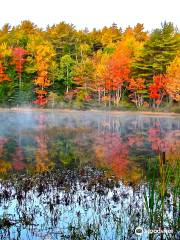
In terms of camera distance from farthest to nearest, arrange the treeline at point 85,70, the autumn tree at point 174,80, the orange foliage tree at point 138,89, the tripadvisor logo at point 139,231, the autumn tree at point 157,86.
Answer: the treeline at point 85,70 → the orange foliage tree at point 138,89 → the autumn tree at point 157,86 → the autumn tree at point 174,80 → the tripadvisor logo at point 139,231

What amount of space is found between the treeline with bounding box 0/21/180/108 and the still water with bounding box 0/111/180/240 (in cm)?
3274

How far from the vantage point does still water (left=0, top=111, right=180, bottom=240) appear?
6.30 m

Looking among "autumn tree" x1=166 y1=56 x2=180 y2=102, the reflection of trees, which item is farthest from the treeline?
the reflection of trees

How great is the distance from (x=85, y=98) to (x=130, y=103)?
6478 millimetres

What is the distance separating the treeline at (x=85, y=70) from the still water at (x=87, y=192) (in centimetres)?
3274

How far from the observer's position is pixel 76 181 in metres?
10.7

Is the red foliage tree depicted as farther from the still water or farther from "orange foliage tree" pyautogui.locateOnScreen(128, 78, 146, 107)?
the still water

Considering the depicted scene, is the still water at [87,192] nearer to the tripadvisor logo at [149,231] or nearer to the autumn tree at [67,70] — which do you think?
the tripadvisor logo at [149,231]

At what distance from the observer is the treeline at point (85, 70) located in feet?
167

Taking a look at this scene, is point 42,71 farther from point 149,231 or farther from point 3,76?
point 149,231

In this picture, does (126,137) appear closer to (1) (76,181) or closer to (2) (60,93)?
(1) (76,181)

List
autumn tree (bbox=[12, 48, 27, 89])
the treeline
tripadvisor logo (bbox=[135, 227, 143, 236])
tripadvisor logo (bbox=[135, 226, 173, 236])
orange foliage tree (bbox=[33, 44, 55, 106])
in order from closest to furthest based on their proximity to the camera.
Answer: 1. tripadvisor logo (bbox=[135, 226, 173, 236])
2. tripadvisor logo (bbox=[135, 227, 143, 236])
3. the treeline
4. orange foliage tree (bbox=[33, 44, 55, 106])
5. autumn tree (bbox=[12, 48, 27, 89])

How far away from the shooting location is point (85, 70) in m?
55.8

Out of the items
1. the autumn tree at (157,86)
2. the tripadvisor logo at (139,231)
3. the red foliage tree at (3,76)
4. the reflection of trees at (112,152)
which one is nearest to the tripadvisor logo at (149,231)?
the tripadvisor logo at (139,231)
